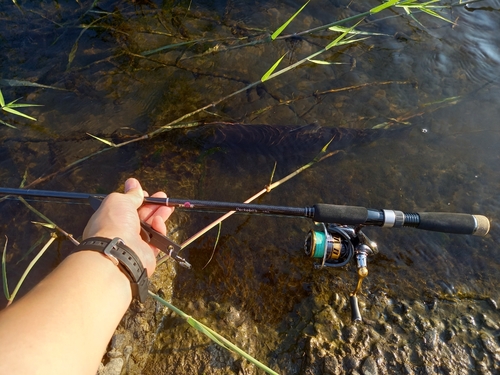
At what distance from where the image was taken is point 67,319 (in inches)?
69.0

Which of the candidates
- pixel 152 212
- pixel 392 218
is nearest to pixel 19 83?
pixel 152 212

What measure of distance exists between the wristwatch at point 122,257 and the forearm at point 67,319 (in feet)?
0.11

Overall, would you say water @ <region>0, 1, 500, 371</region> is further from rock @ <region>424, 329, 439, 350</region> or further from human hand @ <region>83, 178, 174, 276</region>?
human hand @ <region>83, 178, 174, 276</region>

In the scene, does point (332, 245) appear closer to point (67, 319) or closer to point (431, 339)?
point (431, 339)

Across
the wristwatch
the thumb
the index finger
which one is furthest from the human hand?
the index finger

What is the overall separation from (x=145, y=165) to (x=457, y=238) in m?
2.70

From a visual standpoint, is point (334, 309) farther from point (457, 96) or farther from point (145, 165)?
point (457, 96)

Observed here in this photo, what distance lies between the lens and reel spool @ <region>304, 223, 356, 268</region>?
2670 mm

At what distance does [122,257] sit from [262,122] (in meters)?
2.24

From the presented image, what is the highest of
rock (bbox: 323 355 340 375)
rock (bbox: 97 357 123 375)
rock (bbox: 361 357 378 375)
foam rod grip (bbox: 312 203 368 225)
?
foam rod grip (bbox: 312 203 368 225)

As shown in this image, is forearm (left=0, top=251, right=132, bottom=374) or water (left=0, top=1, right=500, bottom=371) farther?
water (left=0, top=1, right=500, bottom=371)

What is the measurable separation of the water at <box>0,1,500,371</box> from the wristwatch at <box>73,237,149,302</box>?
70 cm

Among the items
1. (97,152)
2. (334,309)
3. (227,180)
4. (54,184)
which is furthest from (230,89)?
(334,309)

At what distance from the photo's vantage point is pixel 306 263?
297 cm
